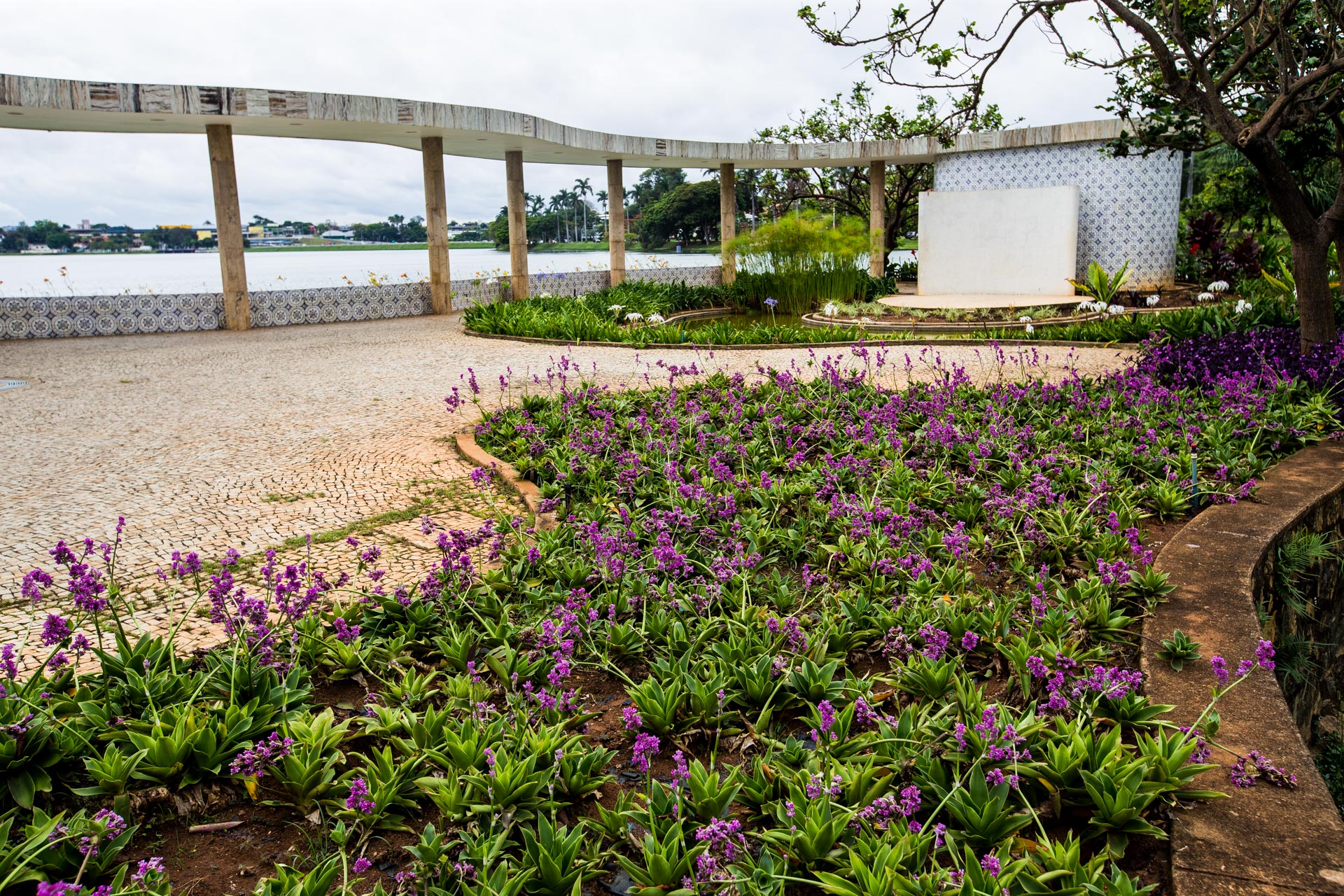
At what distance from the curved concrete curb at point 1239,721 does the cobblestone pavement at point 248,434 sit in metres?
2.57

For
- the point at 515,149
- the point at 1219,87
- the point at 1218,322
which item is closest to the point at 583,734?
the point at 1219,87

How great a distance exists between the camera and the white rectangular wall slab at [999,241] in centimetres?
1577

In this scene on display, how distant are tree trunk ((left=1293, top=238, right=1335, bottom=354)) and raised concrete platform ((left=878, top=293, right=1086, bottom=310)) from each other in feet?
24.7

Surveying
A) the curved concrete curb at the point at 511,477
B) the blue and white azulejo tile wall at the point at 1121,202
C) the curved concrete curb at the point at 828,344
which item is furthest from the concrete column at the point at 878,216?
the curved concrete curb at the point at 511,477

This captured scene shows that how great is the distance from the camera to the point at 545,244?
821 inches

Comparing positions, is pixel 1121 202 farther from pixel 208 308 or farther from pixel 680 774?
pixel 680 774

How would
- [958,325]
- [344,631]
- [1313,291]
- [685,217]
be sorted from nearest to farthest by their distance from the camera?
1. [344,631]
2. [1313,291]
3. [958,325]
4. [685,217]

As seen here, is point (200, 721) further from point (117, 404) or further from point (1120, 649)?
point (117, 404)

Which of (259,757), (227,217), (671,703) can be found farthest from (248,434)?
(227,217)

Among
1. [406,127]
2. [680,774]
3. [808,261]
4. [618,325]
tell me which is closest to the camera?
[680,774]

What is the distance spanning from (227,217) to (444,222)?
331 cm

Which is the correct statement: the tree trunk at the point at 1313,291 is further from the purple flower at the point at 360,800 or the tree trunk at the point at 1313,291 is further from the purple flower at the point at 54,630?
the purple flower at the point at 54,630

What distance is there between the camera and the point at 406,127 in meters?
13.2

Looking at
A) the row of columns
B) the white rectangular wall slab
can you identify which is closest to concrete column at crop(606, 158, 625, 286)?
the row of columns
